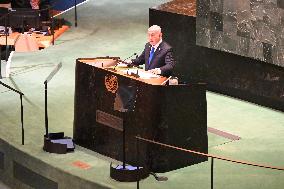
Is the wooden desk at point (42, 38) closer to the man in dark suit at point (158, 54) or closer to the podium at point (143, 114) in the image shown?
the man in dark suit at point (158, 54)

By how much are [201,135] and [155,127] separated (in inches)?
26.1

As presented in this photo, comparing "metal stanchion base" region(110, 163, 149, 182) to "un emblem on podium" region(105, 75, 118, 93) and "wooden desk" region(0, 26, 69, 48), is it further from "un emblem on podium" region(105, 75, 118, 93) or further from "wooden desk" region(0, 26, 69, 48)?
"wooden desk" region(0, 26, 69, 48)

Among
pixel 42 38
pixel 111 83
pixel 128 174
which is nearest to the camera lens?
pixel 128 174

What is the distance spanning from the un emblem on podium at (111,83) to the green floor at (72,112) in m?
0.92

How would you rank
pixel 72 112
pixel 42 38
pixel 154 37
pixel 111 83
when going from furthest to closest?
pixel 42 38, pixel 72 112, pixel 154 37, pixel 111 83

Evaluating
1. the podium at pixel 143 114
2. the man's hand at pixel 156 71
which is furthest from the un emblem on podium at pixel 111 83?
the man's hand at pixel 156 71

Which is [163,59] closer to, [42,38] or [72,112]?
[72,112]

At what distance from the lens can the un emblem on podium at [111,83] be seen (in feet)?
32.6

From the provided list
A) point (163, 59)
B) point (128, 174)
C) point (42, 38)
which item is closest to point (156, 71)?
point (163, 59)

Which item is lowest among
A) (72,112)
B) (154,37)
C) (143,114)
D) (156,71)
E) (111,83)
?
(72,112)

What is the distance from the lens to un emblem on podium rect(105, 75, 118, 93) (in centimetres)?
993

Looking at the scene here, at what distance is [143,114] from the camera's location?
9648mm

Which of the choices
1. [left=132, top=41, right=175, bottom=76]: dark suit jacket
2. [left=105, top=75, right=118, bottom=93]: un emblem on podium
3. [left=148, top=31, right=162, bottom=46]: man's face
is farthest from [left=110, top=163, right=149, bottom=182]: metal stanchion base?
[left=148, top=31, right=162, bottom=46]: man's face

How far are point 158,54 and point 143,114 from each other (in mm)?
1111
